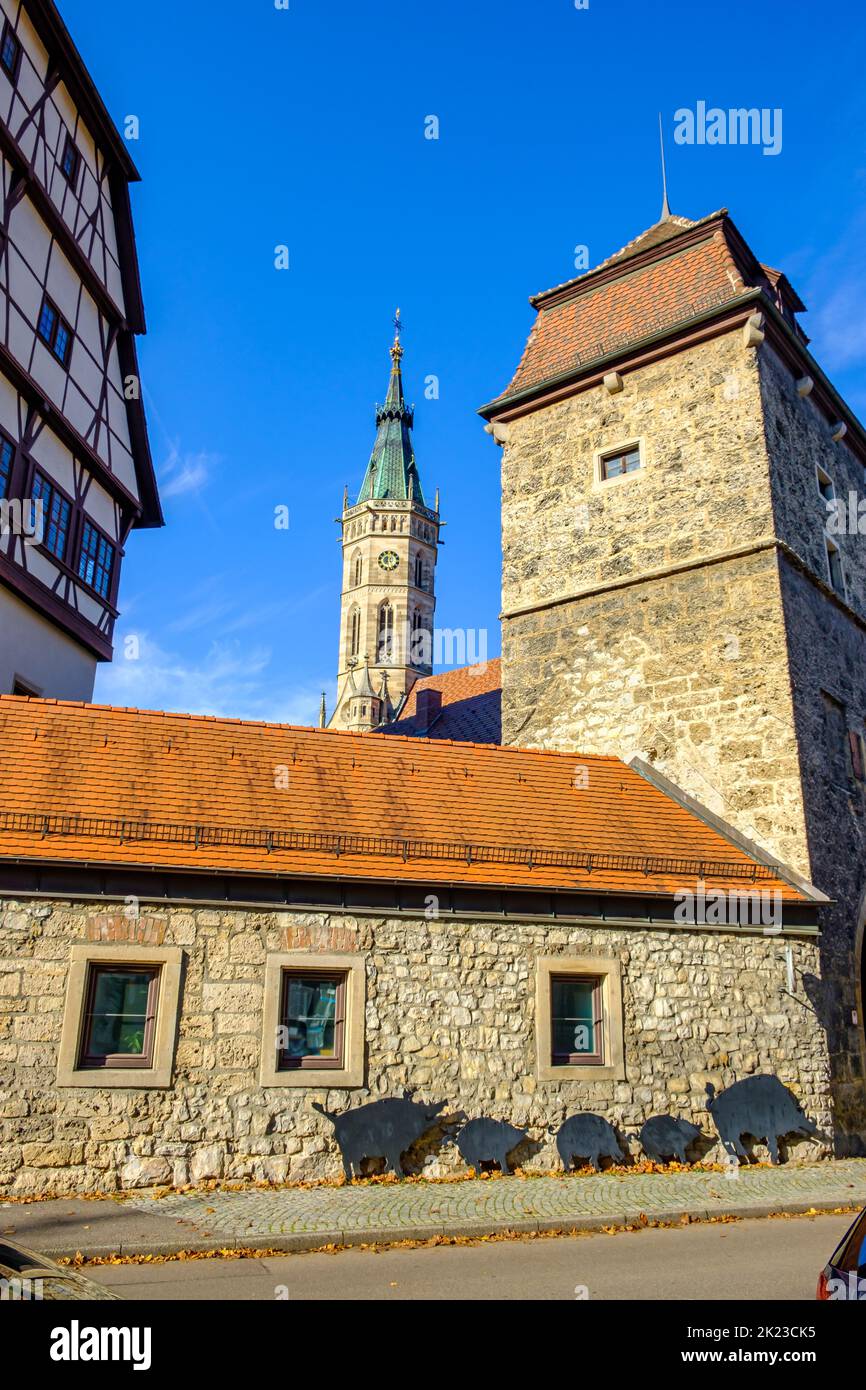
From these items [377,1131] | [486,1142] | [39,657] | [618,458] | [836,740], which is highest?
[618,458]

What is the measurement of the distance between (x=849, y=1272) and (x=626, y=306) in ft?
54.2

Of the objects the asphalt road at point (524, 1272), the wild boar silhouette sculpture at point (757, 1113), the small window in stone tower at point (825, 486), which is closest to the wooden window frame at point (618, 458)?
the small window in stone tower at point (825, 486)

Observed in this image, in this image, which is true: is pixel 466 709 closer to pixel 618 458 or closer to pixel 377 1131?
pixel 618 458

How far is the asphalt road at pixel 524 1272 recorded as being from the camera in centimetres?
601

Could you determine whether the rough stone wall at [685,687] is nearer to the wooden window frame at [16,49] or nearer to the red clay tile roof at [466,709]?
the wooden window frame at [16,49]

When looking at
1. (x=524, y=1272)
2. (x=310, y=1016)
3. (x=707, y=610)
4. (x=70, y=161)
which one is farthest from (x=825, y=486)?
(x=70, y=161)

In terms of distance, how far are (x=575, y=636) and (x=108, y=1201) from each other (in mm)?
10694

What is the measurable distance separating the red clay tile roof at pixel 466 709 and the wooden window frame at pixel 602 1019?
27260mm

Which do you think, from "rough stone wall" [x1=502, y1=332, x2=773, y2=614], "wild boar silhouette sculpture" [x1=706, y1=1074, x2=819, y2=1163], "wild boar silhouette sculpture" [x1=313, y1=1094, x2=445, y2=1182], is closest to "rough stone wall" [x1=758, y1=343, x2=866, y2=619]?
"rough stone wall" [x1=502, y1=332, x2=773, y2=614]

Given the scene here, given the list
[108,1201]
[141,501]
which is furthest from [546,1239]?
[141,501]

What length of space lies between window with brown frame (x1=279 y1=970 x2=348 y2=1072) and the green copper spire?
246 feet

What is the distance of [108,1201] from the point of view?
27.8ft

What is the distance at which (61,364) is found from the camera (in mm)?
16844
